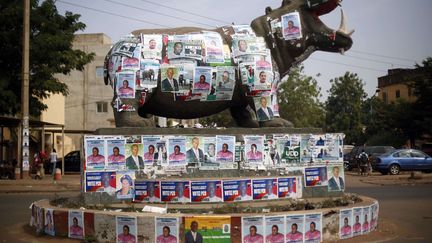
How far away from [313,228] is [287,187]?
1.21m

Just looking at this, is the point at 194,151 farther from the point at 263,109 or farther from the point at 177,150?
the point at 263,109

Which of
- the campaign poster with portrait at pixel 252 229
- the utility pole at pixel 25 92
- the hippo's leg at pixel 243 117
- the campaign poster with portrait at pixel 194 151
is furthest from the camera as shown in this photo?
the utility pole at pixel 25 92

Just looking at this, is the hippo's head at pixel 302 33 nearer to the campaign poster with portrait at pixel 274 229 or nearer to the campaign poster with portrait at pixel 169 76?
the campaign poster with portrait at pixel 169 76

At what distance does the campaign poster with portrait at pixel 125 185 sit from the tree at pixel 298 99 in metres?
30.8

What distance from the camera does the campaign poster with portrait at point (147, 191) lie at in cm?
877

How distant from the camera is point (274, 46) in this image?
10086 mm

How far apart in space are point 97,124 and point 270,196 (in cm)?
3691

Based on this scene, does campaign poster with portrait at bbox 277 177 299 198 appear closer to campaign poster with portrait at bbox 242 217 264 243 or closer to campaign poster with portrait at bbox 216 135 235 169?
campaign poster with portrait at bbox 216 135 235 169

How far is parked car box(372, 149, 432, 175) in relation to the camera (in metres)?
28.1

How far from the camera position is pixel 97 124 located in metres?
44.4

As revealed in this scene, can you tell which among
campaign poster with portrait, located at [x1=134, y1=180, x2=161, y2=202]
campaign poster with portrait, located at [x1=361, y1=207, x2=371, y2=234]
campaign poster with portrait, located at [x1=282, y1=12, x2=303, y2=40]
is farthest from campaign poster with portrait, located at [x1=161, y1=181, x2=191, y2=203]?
campaign poster with portrait, located at [x1=282, y1=12, x2=303, y2=40]

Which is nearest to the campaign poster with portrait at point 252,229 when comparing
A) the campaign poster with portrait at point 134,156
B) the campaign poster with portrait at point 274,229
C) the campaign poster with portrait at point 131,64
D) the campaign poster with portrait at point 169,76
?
the campaign poster with portrait at point 274,229

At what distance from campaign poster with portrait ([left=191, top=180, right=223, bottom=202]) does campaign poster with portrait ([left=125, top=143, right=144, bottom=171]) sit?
97 centimetres

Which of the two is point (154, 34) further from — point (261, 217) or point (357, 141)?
point (357, 141)
